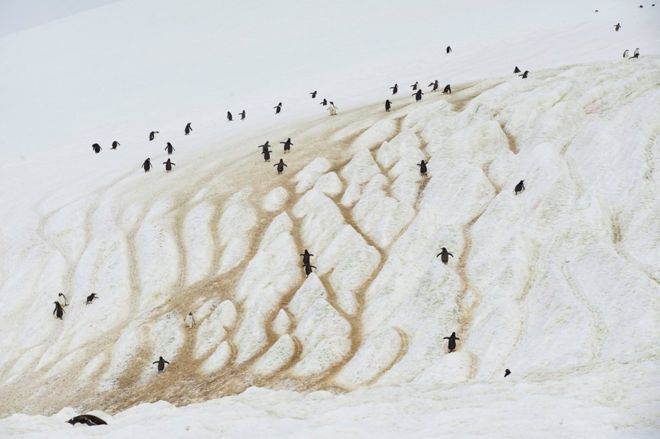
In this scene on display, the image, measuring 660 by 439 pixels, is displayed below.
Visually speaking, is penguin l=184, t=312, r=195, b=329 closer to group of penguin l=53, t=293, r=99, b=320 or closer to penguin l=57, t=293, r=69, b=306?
group of penguin l=53, t=293, r=99, b=320

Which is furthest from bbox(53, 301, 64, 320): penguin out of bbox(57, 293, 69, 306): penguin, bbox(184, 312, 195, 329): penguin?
bbox(184, 312, 195, 329): penguin

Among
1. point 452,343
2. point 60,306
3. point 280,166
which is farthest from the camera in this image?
point 280,166

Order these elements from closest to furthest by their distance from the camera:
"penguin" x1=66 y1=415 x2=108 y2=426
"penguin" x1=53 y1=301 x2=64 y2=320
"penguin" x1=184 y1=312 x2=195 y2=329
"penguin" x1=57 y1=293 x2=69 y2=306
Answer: "penguin" x1=66 y1=415 x2=108 y2=426 < "penguin" x1=184 y1=312 x2=195 y2=329 < "penguin" x1=53 y1=301 x2=64 y2=320 < "penguin" x1=57 y1=293 x2=69 y2=306

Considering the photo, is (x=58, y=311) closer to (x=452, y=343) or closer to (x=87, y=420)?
(x=87, y=420)

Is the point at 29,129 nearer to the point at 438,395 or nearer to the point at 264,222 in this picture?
the point at 264,222

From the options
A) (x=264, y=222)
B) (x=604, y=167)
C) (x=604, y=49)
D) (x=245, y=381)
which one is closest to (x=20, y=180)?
(x=264, y=222)

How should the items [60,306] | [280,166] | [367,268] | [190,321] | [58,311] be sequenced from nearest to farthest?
[190,321]
[367,268]
[58,311]
[60,306]
[280,166]

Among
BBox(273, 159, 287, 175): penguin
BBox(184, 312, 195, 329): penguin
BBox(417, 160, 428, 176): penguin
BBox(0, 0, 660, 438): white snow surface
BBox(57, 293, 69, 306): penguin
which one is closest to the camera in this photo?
BBox(0, 0, 660, 438): white snow surface

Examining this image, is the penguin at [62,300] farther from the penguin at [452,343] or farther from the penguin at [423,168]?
the penguin at [452,343]

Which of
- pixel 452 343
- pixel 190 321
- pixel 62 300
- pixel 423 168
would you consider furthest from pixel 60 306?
pixel 452 343
